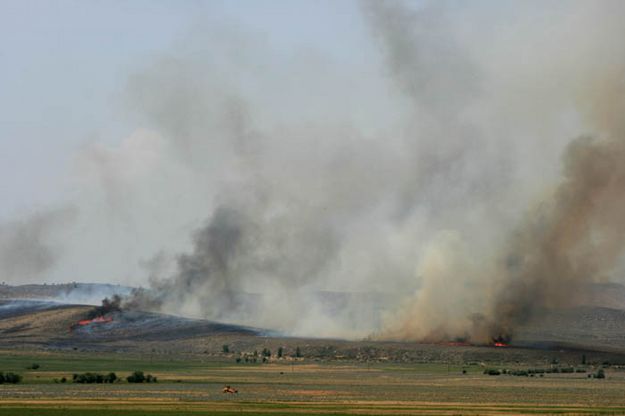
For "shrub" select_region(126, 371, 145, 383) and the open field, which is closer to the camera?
the open field

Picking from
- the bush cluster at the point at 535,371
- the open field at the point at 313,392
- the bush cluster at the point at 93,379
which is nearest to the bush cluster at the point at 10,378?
the open field at the point at 313,392

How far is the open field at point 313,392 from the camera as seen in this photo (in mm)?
105812

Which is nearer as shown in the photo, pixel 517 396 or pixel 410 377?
pixel 517 396

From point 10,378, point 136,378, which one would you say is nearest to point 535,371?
point 136,378

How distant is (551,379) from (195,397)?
191 ft

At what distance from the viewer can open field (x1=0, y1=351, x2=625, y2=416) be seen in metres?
106

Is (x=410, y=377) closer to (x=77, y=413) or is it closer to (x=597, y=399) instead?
(x=597, y=399)

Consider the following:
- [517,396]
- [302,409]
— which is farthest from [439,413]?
[517,396]

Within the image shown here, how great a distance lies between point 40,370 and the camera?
6683 inches

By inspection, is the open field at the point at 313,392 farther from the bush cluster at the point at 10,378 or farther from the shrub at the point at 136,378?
the shrub at the point at 136,378

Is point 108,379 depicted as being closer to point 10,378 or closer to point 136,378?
point 136,378

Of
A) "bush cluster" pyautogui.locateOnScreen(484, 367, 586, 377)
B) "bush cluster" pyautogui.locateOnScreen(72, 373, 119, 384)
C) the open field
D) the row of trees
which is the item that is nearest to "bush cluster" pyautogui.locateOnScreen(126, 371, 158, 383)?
the row of trees

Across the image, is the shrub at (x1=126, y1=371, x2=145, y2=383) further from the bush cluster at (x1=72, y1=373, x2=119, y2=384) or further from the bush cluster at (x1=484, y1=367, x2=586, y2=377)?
the bush cluster at (x1=484, y1=367, x2=586, y2=377)

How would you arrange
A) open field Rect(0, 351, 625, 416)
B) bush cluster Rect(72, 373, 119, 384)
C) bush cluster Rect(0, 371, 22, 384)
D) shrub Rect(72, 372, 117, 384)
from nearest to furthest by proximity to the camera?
open field Rect(0, 351, 625, 416), bush cluster Rect(0, 371, 22, 384), shrub Rect(72, 372, 117, 384), bush cluster Rect(72, 373, 119, 384)
